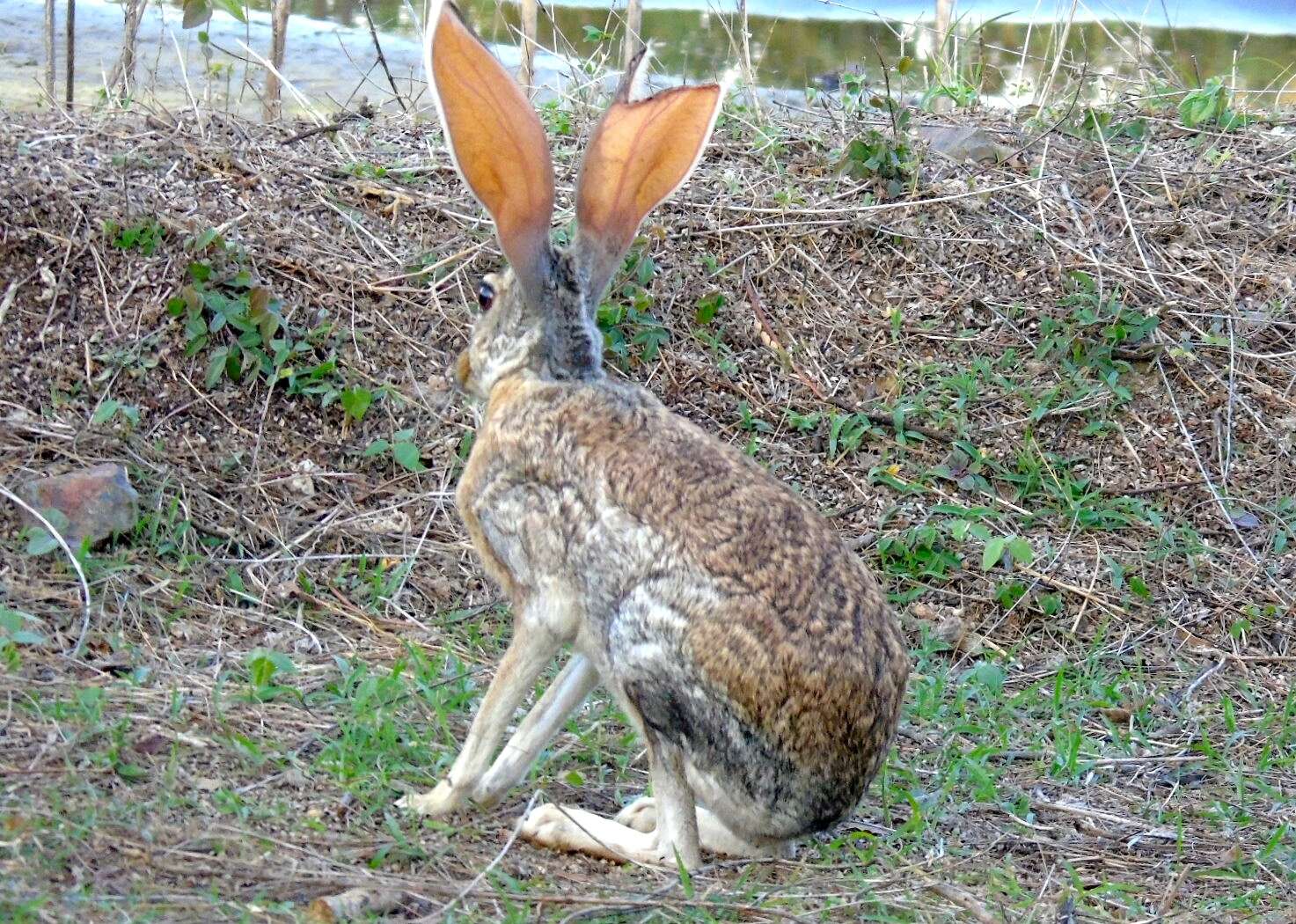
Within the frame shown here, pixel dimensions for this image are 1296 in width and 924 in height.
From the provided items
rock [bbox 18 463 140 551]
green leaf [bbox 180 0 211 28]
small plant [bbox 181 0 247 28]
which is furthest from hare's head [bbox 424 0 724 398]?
green leaf [bbox 180 0 211 28]

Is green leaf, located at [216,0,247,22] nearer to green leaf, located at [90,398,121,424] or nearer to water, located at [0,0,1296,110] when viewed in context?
green leaf, located at [90,398,121,424]

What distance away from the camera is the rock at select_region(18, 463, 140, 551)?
17.4ft

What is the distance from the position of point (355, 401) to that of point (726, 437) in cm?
151

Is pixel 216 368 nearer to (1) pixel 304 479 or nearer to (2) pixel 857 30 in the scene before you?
(1) pixel 304 479

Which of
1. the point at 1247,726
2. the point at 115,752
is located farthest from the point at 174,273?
the point at 1247,726

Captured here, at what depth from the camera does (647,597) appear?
3902mm

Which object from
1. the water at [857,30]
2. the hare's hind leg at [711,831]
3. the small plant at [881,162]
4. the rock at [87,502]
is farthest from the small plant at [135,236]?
the water at [857,30]

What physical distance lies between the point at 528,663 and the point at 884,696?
93 cm

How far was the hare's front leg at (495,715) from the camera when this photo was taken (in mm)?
4102

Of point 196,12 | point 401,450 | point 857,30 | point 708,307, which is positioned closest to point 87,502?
point 401,450

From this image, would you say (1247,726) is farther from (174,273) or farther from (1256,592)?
(174,273)

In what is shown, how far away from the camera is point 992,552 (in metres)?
5.70

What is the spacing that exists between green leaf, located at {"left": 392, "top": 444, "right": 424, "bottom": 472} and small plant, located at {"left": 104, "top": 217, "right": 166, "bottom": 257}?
128cm

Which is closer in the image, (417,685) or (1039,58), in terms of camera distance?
(417,685)
